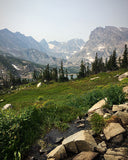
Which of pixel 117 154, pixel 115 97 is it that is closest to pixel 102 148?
pixel 117 154

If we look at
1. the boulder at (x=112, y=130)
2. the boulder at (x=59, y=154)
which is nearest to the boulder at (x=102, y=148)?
the boulder at (x=112, y=130)

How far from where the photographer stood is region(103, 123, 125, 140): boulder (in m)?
4.14

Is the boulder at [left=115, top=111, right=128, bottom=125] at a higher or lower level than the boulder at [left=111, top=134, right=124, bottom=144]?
higher

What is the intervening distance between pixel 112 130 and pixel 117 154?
3.75 feet

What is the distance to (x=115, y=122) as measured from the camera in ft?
15.8

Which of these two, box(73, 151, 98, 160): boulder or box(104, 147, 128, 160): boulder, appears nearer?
box(104, 147, 128, 160): boulder

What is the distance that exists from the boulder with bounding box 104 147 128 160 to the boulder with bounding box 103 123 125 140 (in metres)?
0.69

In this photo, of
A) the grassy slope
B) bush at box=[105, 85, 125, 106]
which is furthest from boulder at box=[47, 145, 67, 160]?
the grassy slope

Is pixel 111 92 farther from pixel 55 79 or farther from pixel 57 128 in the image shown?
pixel 55 79

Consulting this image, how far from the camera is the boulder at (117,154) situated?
122 inches

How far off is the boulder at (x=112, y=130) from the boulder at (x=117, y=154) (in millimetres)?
690

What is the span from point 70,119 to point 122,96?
185 inches

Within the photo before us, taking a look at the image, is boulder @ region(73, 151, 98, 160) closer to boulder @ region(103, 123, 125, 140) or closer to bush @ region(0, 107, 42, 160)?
boulder @ region(103, 123, 125, 140)

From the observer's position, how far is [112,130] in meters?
4.31
